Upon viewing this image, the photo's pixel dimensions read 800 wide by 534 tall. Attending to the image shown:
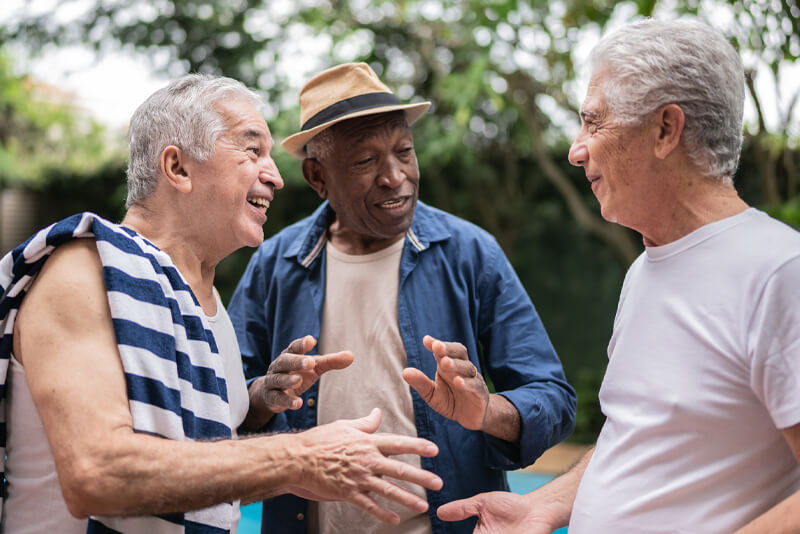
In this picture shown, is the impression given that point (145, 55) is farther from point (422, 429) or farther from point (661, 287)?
point (661, 287)

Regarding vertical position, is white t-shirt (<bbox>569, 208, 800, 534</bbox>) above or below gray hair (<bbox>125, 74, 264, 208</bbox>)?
below

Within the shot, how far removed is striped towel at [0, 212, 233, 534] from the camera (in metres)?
1.60

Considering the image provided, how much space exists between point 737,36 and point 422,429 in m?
4.37

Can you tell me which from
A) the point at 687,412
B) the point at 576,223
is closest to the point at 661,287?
the point at 687,412

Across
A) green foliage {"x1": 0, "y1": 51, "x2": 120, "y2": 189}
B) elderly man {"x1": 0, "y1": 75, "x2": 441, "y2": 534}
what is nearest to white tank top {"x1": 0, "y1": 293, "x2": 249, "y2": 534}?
elderly man {"x1": 0, "y1": 75, "x2": 441, "y2": 534}

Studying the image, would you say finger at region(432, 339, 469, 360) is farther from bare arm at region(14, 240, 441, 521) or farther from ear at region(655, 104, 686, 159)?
ear at region(655, 104, 686, 159)

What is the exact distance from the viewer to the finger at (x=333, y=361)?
6.62 ft

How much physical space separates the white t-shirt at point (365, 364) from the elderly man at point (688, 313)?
73cm

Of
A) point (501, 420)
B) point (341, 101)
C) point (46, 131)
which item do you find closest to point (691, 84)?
point (501, 420)

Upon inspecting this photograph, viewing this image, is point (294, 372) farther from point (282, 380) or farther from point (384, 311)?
point (384, 311)

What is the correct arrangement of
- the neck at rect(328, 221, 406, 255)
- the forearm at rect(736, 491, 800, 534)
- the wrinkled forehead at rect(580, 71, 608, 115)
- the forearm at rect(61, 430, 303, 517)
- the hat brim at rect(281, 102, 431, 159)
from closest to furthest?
the forearm at rect(736, 491, 800, 534), the forearm at rect(61, 430, 303, 517), the wrinkled forehead at rect(580, 71, 608, 115), the hat brim at rect(281, 102, 431, 159), the neck at rect(328, 221, 406, 255)

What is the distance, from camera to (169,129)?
196 cm

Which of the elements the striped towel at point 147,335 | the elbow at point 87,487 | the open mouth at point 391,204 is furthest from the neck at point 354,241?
the elbow at point 87,487

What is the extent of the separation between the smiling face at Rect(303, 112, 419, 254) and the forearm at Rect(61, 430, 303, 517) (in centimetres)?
115
